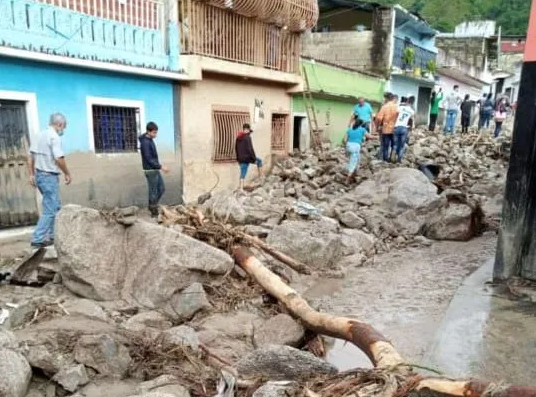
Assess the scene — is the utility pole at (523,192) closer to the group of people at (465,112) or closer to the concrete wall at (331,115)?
the concrete wall at (331,115)

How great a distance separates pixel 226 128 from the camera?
11344mm

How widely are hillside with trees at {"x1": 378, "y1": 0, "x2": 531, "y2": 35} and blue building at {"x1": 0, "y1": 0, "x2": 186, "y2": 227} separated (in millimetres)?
36598

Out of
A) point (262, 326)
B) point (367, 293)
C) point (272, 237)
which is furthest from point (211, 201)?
point (262, 326)

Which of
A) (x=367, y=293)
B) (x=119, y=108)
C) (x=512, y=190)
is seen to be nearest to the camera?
(x=512, y=190)

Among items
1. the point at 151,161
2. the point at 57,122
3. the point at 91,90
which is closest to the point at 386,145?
the point at 151,161

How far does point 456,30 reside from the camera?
126 feet

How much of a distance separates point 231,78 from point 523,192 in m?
7.52

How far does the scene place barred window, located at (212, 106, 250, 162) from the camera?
435 inches

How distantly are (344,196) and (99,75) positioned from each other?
5236 millimetres

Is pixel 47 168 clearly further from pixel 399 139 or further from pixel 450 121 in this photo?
pixel 450 121

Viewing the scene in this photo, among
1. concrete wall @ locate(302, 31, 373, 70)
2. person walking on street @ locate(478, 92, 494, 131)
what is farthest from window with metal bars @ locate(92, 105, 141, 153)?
person walking on street @ locate(478, 92, 494, 131)

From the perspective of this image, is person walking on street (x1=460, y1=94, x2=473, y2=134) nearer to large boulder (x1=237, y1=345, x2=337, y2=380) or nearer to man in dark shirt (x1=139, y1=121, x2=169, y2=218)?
man in dark shirt (x1=139, y1=121, x2=169, y2=218)

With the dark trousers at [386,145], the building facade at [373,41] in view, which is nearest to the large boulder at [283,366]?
the dark trousers at [386,145]

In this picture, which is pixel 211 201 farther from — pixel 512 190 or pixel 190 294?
pixel 512 190
